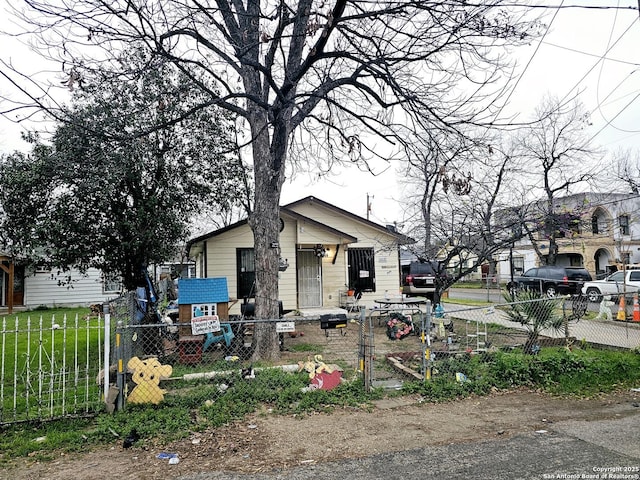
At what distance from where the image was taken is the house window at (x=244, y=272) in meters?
14.2

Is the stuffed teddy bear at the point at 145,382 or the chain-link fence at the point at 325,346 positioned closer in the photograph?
the stuffed teddy bear at the point at 145,382

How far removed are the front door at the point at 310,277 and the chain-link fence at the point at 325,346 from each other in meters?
3.13

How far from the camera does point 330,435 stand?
4.65 metres

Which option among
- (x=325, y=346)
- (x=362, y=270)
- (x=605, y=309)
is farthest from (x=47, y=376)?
(x=605, y=309)

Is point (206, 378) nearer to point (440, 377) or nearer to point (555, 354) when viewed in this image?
point (440, 377)

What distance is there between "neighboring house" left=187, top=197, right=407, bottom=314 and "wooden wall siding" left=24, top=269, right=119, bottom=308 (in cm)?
973

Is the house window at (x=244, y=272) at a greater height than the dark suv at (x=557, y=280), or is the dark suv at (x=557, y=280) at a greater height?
the house window at (x=244, y=272)

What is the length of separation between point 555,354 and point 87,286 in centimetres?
2279

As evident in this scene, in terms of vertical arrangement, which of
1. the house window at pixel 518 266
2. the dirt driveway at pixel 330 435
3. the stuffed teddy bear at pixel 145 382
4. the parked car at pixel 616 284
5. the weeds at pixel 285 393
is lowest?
the dirt driveway at pixel 330 435

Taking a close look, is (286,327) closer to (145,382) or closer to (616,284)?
(145,382)

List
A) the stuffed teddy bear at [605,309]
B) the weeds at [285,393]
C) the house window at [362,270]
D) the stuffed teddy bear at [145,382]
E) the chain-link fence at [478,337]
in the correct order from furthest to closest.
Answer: the house window at [362,270], the stuffed teddy bear at [605,309], the chain-link fence at [478,337], the stuffed teddy bear at [145,382], the weeds at [285,393]

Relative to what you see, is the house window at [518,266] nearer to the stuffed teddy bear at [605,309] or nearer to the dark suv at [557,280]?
Answer: the dark suv at [557,280]

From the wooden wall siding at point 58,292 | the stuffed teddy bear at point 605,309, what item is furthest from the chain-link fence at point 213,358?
the wooden wall siding at point 58,292

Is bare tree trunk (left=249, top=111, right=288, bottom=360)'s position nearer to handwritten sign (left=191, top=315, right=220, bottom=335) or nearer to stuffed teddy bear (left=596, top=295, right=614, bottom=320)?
handwritten sign (left=191, top=315, right=220, bottom=335)
